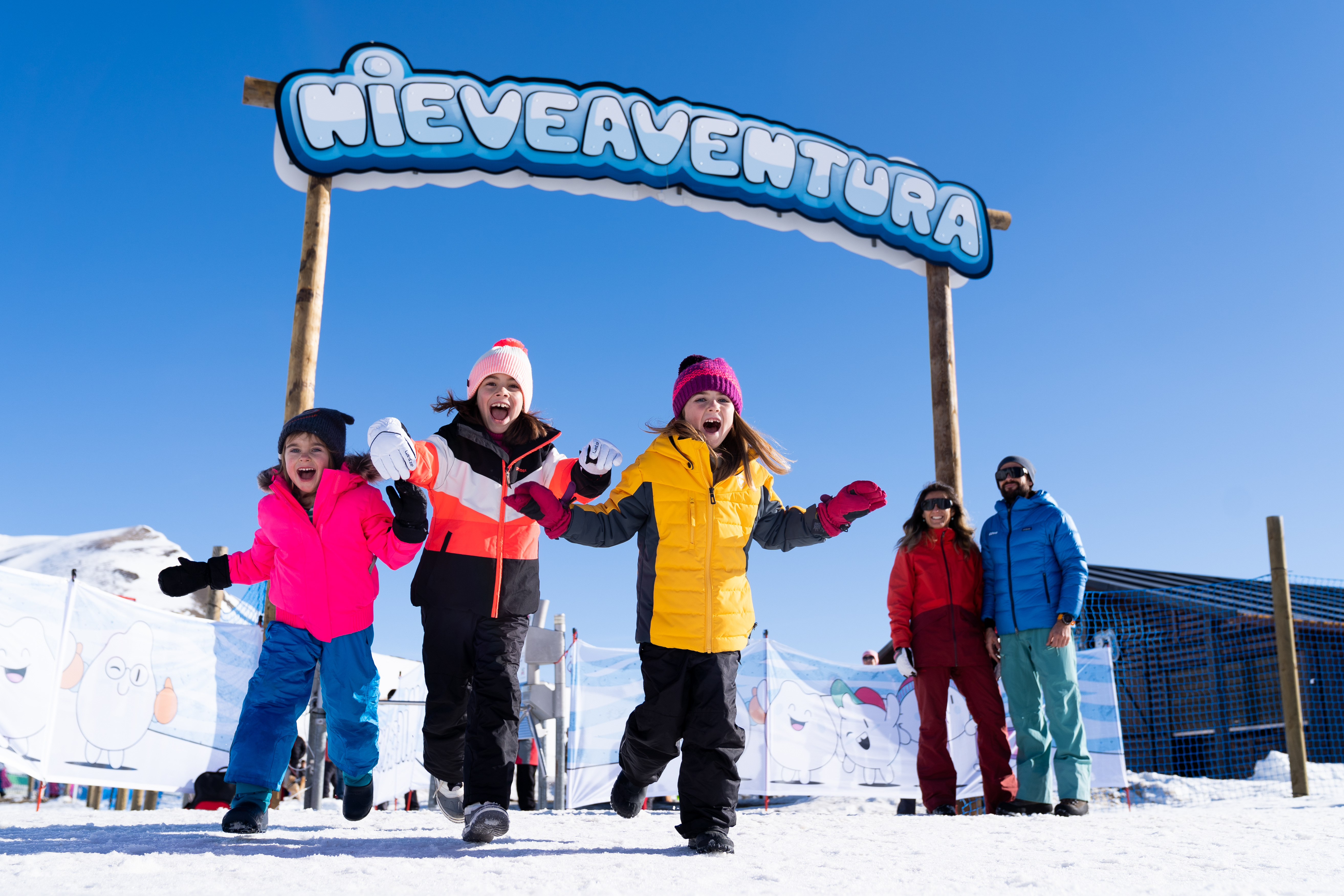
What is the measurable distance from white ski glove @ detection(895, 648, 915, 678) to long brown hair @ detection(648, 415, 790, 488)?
1.98m

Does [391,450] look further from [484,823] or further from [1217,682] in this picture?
[1217,682]

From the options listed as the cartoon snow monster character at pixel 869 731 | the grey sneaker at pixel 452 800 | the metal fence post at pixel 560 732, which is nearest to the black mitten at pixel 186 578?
the grey sneaker at pixel 452 800

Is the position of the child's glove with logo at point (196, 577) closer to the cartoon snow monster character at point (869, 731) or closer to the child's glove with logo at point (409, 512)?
the child's glove with logo at point (409, 512)

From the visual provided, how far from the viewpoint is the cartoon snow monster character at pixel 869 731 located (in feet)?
21.1

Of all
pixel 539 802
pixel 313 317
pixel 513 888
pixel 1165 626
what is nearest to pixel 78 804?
pixel 539 802

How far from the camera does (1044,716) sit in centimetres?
462

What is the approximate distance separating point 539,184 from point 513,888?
5.56m

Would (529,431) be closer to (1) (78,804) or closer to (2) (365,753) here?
(2) (365,753)

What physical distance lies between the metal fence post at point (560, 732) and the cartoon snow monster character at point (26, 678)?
293cm

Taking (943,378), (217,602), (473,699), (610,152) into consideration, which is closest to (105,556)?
(217,602)

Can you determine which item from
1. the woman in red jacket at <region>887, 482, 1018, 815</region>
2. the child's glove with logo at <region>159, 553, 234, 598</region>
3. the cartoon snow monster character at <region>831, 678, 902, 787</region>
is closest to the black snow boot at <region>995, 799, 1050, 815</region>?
the woman in red jacket at <region>887, 482, 1018, 815</region>

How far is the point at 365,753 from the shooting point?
3117 mm

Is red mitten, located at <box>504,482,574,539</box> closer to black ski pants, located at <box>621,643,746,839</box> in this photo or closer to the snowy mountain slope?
black ski pants, located at <box>621,643,746,839</box>

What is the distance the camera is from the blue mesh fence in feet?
36.7
